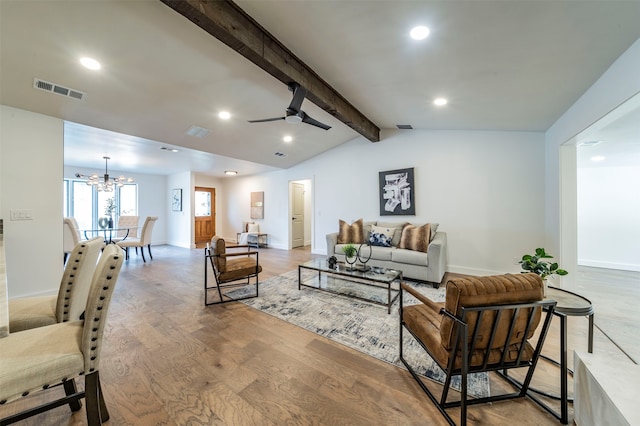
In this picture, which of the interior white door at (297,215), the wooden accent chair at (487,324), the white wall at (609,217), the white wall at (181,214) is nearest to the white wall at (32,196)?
the white wall at (181,214)

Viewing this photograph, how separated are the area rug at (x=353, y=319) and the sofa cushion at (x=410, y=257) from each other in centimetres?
38

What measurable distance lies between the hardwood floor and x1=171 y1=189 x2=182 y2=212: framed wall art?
226 inches

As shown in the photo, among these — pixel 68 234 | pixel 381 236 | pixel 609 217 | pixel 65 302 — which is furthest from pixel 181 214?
pixel 609 217

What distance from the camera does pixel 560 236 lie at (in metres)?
3.25

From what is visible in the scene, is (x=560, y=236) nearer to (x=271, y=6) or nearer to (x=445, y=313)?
(x=445, y=313)

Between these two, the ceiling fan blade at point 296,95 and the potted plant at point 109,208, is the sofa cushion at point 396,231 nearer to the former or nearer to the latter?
the ceiling fan blade at point 296,95

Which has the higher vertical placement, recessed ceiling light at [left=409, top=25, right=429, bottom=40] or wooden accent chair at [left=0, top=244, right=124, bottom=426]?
recessed ceiling light at [left=409, top=25, right=429, bottom=40]

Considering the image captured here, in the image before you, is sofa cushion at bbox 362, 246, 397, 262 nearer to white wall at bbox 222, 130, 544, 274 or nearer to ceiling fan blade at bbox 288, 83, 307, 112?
white wall at bbox 222, 130, 544, 274

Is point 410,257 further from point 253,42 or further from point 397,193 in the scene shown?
point 253,42

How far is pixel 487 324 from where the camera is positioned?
1.27 m

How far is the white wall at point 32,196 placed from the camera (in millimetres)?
2963

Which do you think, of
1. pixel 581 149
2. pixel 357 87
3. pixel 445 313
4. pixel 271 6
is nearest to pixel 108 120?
pixel 271 6

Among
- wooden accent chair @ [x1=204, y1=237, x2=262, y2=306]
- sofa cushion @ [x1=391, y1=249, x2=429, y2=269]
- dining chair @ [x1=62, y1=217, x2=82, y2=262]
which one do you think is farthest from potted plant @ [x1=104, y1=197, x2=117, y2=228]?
sofa cushion @ [x1=391, y1=249, x2=429, y2=269]

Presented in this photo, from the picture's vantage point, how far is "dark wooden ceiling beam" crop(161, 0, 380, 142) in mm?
1811
